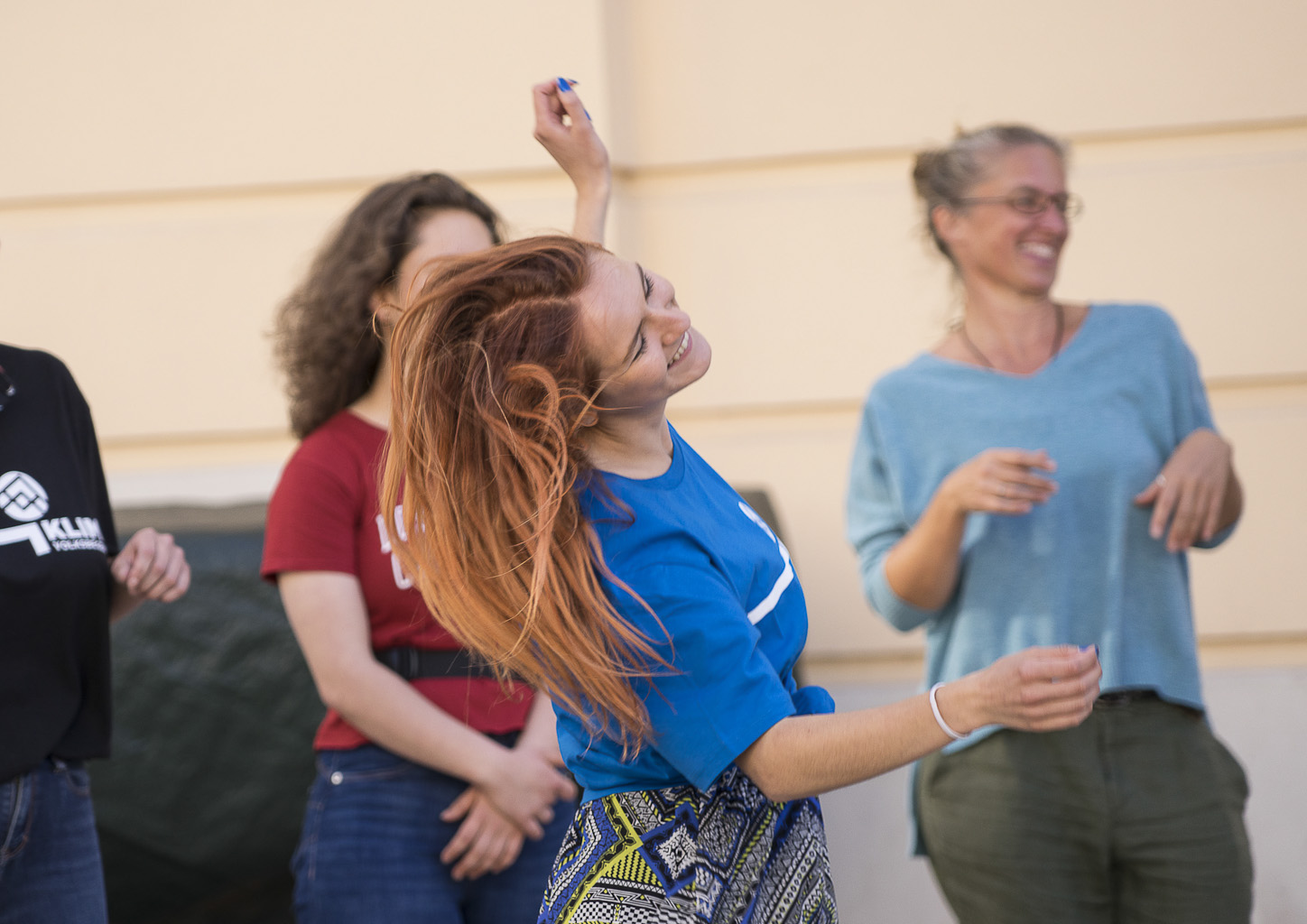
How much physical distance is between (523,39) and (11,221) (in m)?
1.57

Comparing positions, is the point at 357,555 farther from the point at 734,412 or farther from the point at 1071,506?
the point at 734,412

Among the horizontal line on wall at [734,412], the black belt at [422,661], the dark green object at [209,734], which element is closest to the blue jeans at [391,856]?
the black belt at [422,661]

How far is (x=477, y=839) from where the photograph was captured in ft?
6.14

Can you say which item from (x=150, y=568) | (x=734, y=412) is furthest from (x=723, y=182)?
(x=150, y=568)

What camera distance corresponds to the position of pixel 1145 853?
179 centimetres

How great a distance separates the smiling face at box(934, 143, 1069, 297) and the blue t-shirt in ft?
3.23

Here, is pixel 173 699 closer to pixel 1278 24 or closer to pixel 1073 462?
pixel 1073 462

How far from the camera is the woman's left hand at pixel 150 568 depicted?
177 centimetres

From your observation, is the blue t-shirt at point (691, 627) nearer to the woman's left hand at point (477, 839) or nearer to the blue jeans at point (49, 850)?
the woman's left hand at point (477, 839)

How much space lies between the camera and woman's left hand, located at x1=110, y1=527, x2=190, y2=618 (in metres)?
1.77

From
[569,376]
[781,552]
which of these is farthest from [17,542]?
[781,552]

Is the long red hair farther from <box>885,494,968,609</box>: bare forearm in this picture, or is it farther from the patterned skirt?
<box>885,494,968,609</box>: bare forearm

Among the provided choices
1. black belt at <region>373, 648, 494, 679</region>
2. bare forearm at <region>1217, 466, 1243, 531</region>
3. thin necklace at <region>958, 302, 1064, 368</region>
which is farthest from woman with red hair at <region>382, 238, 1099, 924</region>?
bare forearm at <region>1217, 466, 1243, 531</region>

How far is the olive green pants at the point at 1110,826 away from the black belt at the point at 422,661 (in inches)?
35.0
